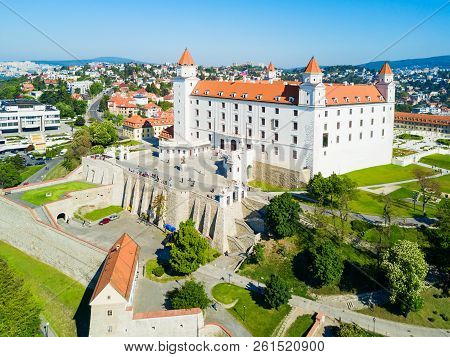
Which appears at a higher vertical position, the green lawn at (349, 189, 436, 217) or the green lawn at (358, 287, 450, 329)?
the green lawn at (349, 189, 436, 217)

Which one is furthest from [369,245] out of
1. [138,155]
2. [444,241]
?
[138,155]

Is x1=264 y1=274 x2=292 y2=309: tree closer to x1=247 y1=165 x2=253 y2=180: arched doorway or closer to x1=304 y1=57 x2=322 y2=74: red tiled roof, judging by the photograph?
x1=247 y1=165 x2=253 y2=180: arched doorway

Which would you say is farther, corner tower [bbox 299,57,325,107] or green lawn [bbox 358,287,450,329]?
corner tower [bbox 299,57,325,107]

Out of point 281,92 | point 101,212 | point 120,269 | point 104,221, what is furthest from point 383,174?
point 120,269

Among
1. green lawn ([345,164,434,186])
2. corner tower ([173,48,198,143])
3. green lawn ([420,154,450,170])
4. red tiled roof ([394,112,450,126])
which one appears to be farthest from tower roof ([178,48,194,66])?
red tiled roof ([394,112,450,126])

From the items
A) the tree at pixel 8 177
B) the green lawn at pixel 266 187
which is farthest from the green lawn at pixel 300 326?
the tree at pixel 8 177

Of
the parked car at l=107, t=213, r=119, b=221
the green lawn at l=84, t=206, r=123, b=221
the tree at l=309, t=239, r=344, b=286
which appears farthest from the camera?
the green lawn at l=84, t=206, r=123, b=221
